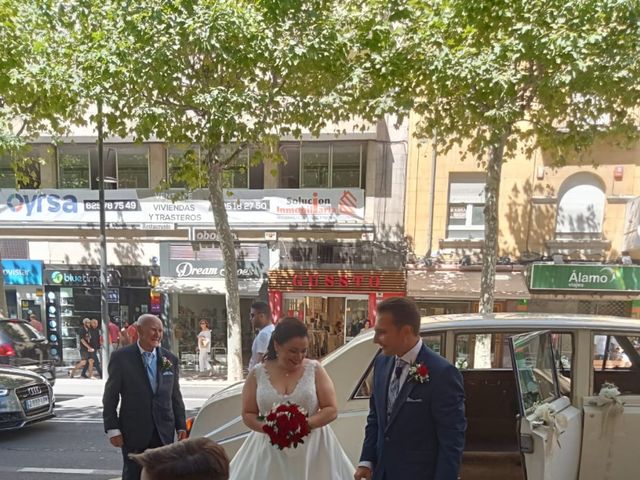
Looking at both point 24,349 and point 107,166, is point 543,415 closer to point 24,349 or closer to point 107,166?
point 24,349

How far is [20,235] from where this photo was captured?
13.6 metres

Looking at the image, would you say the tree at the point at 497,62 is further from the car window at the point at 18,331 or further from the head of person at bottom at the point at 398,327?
the car window at the point at 18,331

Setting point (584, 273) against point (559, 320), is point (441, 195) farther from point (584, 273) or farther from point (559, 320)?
point (559, 320)

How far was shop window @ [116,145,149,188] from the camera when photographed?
44.6ft

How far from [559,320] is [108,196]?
1318 cm

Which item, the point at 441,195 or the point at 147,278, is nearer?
the point at 441,195

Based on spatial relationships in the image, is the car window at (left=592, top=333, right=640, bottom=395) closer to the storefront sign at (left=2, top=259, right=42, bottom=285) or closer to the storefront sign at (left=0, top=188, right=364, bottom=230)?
the storefront sign at (left=0, top=188, right=364, bottom=230)

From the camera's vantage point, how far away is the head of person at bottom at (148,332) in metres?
3.49

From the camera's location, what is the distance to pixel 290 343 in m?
2.79

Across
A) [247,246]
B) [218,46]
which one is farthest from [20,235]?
[218,46]

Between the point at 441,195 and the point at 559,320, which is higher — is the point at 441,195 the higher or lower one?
the higher one

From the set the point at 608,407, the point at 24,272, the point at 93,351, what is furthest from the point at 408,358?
the point at 24,272

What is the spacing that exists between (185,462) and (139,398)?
237cm

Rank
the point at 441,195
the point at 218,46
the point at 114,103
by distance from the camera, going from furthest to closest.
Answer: the point at 441,195 < the point at 114,103 < the point at 218,46
